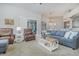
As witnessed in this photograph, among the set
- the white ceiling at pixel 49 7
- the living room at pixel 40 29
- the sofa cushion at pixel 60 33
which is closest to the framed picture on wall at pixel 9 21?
the living room at pixel 40 29

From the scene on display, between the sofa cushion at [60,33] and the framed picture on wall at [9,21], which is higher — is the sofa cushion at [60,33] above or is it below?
below

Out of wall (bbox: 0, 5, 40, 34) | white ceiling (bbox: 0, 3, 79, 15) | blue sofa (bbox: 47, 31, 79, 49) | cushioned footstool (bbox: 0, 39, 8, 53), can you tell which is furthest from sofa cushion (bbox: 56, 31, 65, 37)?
cushioned footstool (bbox: 0, 39, 8, 53)

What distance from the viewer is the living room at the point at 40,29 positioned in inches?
88.2

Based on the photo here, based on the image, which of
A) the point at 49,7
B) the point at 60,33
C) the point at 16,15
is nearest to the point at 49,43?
the point at 60,33

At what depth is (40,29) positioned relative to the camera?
7.52 feet

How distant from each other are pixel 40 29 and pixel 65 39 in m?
0.55

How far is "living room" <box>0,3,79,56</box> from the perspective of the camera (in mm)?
2240

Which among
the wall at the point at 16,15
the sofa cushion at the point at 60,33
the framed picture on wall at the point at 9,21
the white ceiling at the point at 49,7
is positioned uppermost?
the white ceiling at the point at 49,7

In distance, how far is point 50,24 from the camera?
2.31m

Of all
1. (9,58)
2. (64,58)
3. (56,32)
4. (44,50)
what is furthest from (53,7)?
(9,58)

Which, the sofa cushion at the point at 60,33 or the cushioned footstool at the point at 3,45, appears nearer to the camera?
the cushioned footstool at the point at 3,45

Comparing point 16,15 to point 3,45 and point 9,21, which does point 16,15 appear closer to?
point 9,21

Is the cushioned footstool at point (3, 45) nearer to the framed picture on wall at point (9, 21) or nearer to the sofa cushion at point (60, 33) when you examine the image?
the framed picture on wall at point (9, 21)

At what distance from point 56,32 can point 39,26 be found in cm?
37
